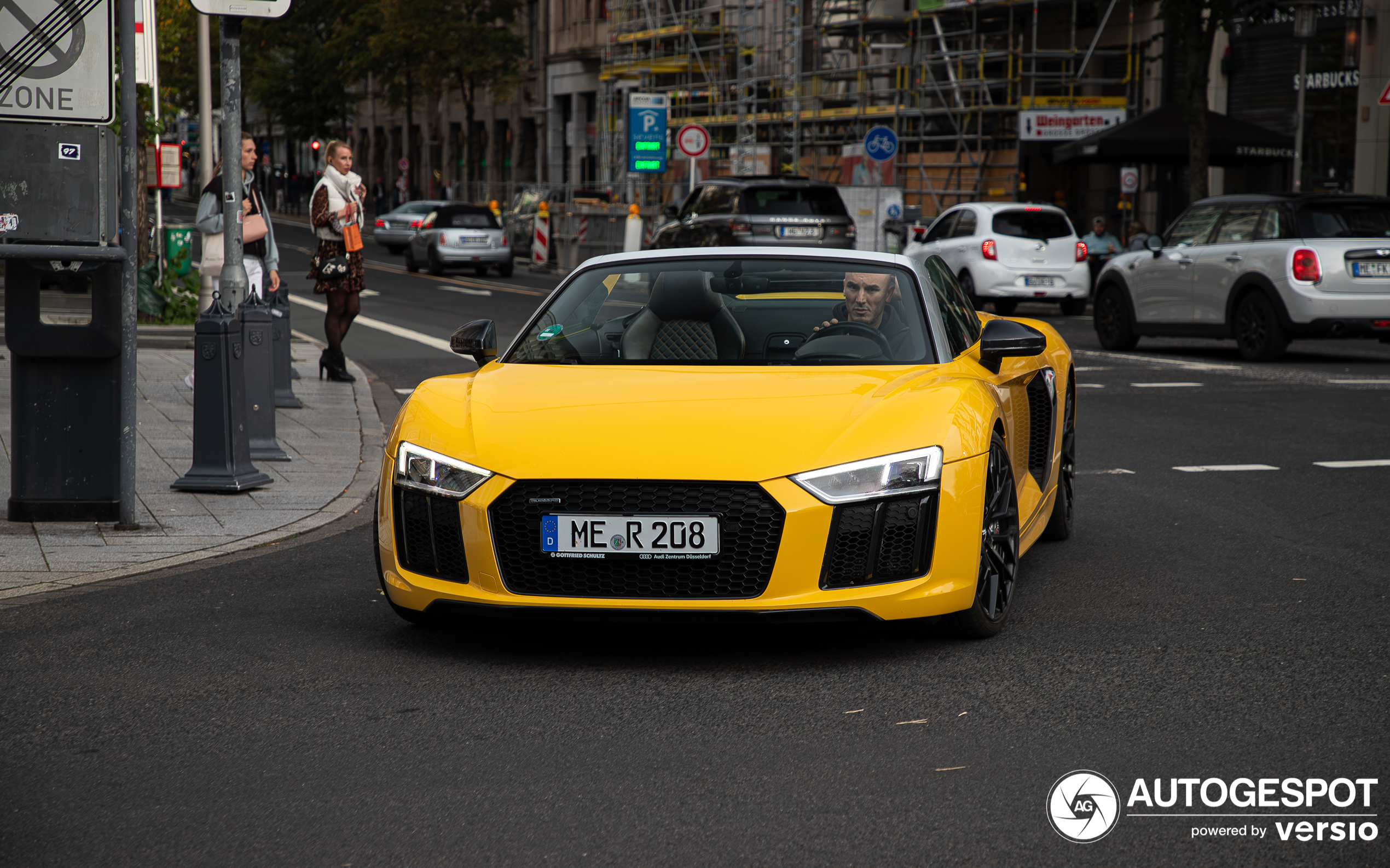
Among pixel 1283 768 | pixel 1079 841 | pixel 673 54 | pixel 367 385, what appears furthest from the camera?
pixel 673 54

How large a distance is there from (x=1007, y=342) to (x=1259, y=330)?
1163 centimetres

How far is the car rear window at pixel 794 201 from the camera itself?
81.6ft

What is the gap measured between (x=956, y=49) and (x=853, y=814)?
36.9 meters

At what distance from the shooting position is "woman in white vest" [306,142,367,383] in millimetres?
12883

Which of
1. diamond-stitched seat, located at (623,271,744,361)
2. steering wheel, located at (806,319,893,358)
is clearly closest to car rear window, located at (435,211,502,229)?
diamond-stitched seat, located at (623,271,744,361)

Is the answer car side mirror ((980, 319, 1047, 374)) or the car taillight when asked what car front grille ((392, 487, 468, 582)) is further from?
the car taillight

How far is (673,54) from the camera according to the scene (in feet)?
171

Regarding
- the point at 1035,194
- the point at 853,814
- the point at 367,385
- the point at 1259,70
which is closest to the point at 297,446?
the point at 367,385

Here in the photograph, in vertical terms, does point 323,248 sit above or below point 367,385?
above

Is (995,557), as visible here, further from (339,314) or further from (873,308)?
(339,314)

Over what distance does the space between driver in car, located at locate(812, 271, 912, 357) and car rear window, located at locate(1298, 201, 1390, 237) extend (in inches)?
447

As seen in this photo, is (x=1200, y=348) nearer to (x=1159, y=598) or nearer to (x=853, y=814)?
(x=1159, y=598)

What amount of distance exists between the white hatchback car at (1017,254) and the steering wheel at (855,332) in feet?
58.5

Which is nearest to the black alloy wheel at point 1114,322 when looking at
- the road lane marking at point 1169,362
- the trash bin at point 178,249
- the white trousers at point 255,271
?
the road lane marking at point 1169,362
